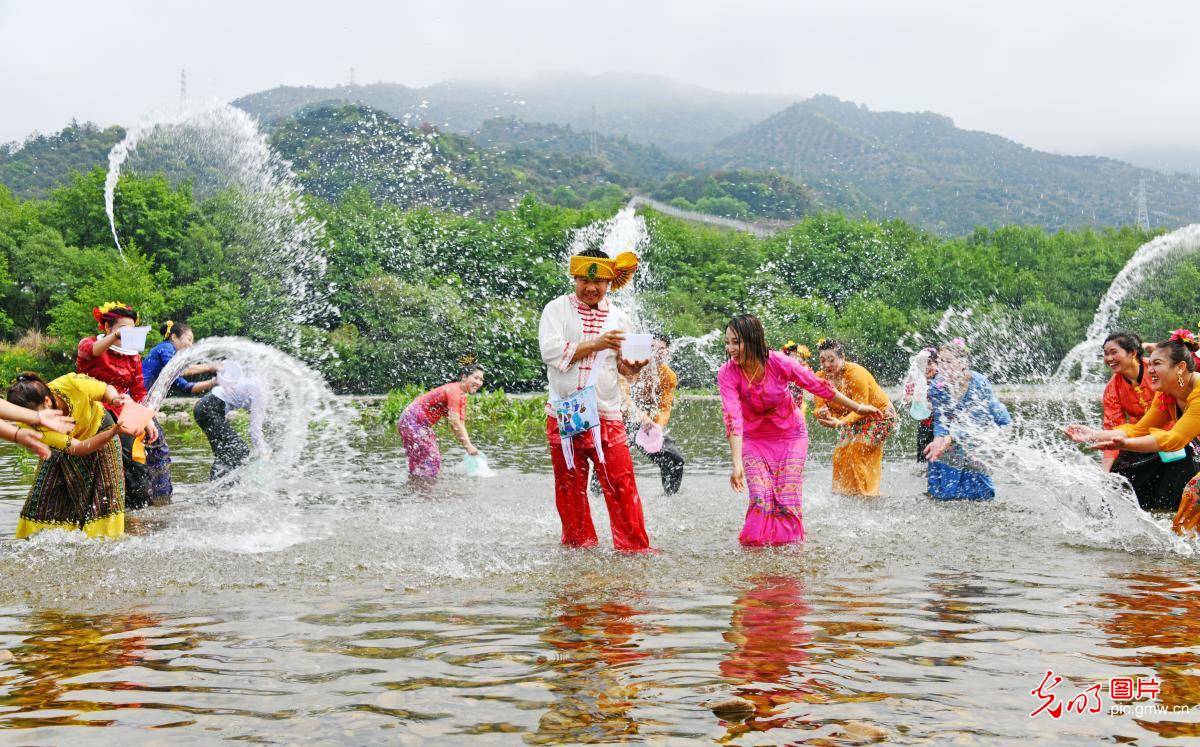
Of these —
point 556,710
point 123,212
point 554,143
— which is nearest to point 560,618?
point 556,710

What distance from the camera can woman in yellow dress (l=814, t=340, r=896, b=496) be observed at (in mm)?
9500

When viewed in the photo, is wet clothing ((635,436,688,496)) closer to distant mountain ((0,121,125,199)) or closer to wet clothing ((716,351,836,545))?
wet clothing ((716,351,836,545))

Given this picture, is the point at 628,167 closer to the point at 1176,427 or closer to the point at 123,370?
the point at 123,370

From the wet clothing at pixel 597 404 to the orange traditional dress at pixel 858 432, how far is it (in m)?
3.33

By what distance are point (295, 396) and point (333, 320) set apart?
2268 centimetres

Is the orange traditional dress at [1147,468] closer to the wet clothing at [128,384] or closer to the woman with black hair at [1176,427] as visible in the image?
the woman with black hair at [1176,427]

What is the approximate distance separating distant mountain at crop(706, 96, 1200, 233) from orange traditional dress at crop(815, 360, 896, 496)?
97.1 m

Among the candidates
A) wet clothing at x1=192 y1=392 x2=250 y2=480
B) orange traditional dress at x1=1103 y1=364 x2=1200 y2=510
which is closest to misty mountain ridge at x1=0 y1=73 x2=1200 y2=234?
wet clothing at x1=192 y1=392 x2=250 y2=480

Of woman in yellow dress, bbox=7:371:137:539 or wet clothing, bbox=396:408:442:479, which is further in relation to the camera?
wet clothing, bbox=396:408:442:479

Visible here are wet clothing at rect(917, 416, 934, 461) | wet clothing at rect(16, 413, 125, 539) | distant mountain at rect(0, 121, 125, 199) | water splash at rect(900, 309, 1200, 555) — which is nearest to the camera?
wet clothing at rect(16, 413, 125, 539)

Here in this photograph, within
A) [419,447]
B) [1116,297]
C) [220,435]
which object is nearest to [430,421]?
[419,447]

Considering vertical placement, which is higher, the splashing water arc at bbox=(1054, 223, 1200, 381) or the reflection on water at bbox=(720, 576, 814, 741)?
the splashing water arc at bbox=(1054, 223, 1200, 381)

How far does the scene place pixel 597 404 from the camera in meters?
6.54

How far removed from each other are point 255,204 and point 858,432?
33.3 metres
